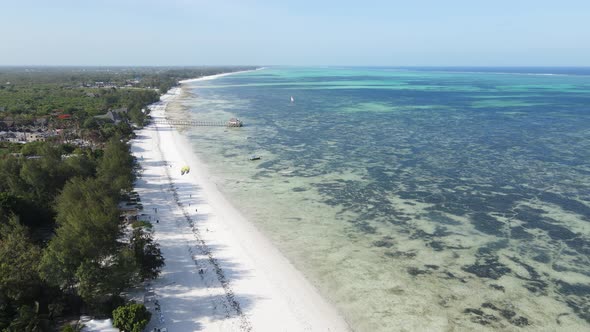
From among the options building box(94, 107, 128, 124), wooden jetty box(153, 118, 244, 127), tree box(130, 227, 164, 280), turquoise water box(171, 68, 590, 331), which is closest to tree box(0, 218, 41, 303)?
tree box(130, 227, 164, 280)

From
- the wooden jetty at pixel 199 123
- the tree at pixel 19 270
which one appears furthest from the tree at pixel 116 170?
the wooden jetty at pixel 199 123

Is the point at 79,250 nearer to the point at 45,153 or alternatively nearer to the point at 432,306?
the point at 432,306

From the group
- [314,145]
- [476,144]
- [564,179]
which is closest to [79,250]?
[314,145]

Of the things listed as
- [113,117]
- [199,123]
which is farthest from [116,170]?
[199,123]

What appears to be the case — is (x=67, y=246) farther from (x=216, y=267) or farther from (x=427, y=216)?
(x=427, y=216)

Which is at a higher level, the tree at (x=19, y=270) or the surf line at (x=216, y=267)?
the tree at (x=19, y=270)

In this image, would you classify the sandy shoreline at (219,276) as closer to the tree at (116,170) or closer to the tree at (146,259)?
the tree at (146,259)

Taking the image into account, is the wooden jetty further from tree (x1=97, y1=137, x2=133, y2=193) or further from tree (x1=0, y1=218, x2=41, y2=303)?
tree (x1=0, y1=218, x2=41, y2=303)
